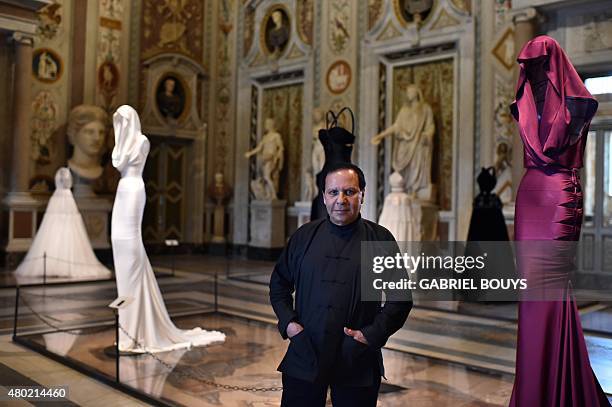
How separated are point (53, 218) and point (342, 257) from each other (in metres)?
9.02

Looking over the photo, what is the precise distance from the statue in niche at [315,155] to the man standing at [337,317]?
9875 millimetres

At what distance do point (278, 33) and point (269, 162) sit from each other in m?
3.00

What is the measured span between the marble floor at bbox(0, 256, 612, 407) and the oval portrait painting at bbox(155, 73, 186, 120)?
627 cm

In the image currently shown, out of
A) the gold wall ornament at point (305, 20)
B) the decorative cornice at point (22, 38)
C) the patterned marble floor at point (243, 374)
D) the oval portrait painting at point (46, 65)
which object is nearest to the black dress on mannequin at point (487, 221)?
the patterned marble floor at point (243, 374)

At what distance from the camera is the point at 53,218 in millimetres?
10383

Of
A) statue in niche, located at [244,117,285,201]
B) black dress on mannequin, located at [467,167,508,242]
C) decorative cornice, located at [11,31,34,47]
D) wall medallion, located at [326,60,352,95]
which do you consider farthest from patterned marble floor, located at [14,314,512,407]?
statue in niche, located at [244,117,285,201]

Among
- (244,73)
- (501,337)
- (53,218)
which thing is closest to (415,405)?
(501,337)

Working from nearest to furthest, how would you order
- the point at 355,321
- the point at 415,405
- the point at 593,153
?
the point at 355,321
the point at 415,405
the point at 593,153

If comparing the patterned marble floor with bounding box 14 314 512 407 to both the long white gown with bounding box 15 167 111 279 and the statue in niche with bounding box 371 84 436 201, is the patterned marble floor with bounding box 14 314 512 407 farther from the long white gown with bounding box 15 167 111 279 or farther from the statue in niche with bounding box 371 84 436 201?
the statue in niche with bounding box 371 84 436 201

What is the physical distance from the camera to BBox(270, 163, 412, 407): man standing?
93.6 inches

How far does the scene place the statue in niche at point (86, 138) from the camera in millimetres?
12352

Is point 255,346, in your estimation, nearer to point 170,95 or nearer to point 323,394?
point 323,394

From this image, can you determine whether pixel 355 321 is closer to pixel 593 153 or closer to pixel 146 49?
pixel 593 153

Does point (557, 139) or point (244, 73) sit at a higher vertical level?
point (244, 73)
